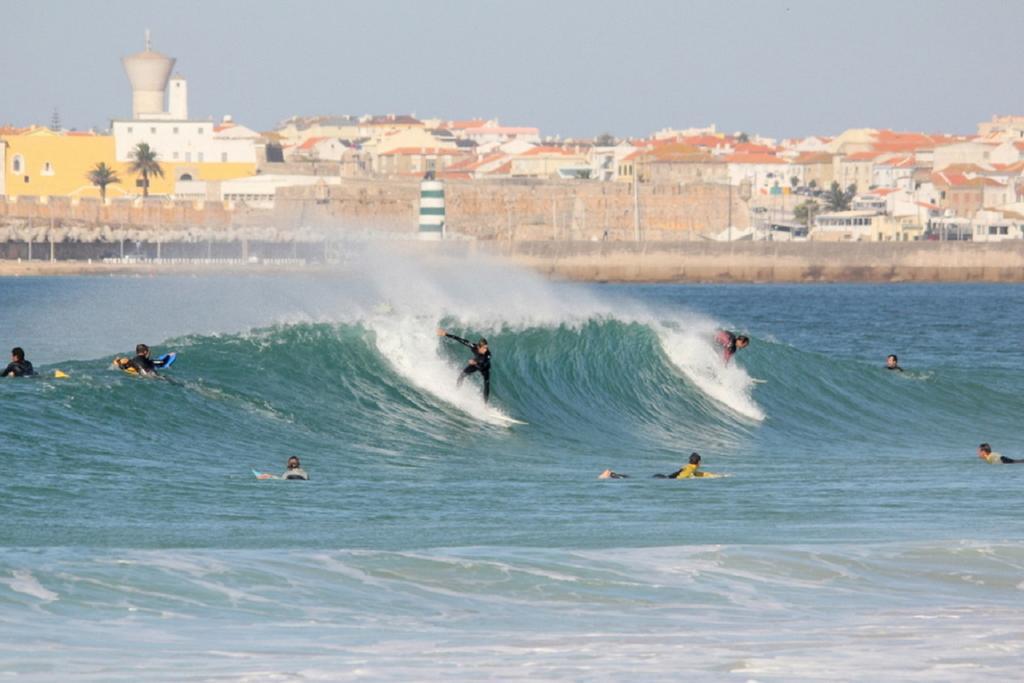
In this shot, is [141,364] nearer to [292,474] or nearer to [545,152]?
[292,474]

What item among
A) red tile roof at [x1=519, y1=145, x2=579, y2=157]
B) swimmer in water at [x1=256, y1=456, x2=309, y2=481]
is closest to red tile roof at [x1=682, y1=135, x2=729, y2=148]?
red tile roof at [x1=519, y1=145, x2=579, y2=157]

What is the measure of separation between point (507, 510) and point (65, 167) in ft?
287

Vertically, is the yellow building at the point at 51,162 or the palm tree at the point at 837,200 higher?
the yellow building at the point at 51,162

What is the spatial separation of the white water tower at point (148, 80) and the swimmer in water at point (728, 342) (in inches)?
2962

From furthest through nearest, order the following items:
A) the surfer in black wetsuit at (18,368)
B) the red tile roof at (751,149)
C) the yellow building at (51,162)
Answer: the red tile roof at (751,149), the yellow building at (51,162), the surfer in black wetsuit at (18,368)

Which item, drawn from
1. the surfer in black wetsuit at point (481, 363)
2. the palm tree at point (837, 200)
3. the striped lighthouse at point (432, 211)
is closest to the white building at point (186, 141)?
the striped lighthouse at point (432, 211)

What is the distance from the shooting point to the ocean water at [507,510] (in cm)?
821

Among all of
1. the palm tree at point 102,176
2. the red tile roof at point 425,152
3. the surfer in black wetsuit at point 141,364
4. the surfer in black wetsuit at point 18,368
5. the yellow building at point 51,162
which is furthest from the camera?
the red tile roof at point 425,152

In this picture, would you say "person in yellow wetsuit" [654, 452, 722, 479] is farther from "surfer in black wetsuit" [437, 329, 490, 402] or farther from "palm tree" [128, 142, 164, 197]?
"palm tree" [128, 142, 164, 197]

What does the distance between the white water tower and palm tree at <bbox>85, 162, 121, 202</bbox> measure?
3386 mm

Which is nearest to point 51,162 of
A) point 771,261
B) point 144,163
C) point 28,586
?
point 144,163

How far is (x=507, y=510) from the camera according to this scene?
1194 centimetres

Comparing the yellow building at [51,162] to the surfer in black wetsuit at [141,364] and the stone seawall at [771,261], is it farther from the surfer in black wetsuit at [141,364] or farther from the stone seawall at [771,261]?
the surfer in black wetsuit at [141,364]

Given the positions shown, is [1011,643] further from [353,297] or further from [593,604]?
[353,297]
